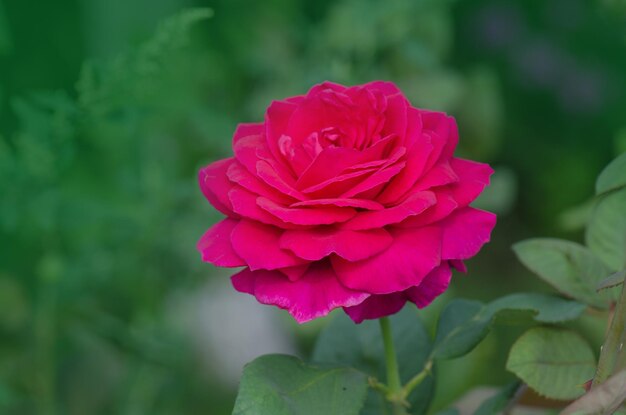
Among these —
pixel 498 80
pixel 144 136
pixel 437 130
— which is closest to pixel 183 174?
pixel 144 136

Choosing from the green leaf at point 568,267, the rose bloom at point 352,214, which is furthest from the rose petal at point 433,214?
the green leaf at point 568,267

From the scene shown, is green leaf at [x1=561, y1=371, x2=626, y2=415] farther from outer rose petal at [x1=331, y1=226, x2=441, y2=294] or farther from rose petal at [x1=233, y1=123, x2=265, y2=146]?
rose petal at [x1=233, y1=123, x2=265, y2=146]

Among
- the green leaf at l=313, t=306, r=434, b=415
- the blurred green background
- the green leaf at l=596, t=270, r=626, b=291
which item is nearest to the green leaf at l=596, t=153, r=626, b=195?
the green leaf at l=596, t=270, r=626, b=291

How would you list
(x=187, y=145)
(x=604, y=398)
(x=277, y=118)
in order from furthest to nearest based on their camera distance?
(x=187, y=145), (x=277, y=118), (x=604, y=398)

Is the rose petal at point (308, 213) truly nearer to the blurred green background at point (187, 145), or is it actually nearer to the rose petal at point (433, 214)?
the rose petal at point (433, 214)

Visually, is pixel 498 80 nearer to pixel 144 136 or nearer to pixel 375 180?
pixel 144 136

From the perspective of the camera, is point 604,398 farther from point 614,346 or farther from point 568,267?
point 568,267

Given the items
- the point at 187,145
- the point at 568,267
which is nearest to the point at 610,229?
the point at 568,267
